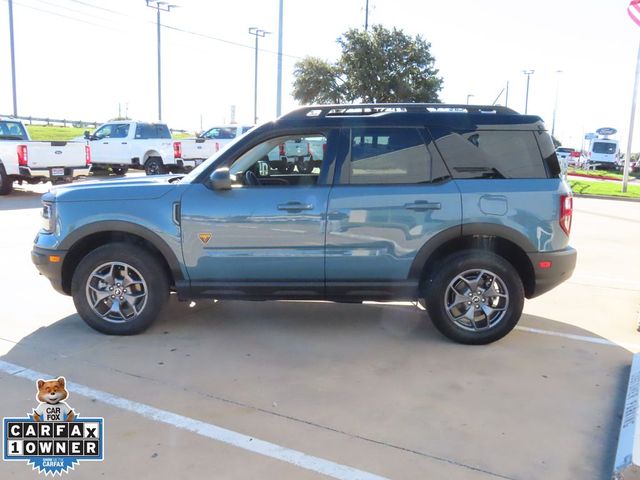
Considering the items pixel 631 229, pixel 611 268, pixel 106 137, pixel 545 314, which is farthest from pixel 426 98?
pixel 545 314

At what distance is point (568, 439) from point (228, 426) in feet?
6.69

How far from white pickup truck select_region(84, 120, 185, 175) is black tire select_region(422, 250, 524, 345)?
1565 centimetres

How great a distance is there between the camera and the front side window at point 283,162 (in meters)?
4.89

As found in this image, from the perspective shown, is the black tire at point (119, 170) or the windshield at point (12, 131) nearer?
the windshield at point (12, 131)

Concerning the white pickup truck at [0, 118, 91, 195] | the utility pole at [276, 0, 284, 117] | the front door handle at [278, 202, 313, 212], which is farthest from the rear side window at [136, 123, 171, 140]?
the front door handle at [278, 202, 313, 212]

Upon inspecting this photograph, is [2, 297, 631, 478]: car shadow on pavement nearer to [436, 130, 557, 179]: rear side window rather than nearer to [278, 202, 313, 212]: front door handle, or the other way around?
[278, 202, 313, 212]: front door handle

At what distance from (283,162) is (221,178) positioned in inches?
39.1

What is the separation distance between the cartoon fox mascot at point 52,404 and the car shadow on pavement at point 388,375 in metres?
0.37

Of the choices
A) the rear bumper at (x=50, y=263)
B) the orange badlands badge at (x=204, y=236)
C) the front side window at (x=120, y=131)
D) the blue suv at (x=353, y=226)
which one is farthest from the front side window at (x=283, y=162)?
the front side window at (x=120, y=131)

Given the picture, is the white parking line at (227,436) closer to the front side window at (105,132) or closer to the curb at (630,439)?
the curb at (630,439)

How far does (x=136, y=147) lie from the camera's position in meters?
19.1

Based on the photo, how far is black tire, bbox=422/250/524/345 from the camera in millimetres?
4688

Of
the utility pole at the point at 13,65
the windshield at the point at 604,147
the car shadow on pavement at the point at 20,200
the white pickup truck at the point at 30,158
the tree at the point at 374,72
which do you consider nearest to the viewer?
the car shadow on pavement at the point at 20,200

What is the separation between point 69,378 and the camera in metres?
4.07
